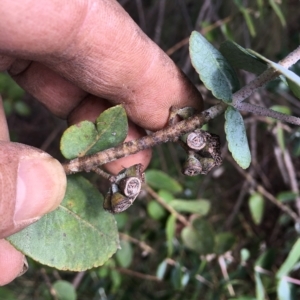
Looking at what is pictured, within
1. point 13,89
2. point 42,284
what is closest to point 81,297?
point 42,284

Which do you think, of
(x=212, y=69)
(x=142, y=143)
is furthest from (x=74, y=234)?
(x=212, y=69)

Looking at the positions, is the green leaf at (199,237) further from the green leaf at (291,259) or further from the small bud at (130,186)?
the small bud at (130,186)

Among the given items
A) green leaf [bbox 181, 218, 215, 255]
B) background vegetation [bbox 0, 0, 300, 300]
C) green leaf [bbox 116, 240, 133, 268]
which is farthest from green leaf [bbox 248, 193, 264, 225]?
green leaf [bbox 116, 240, 133, 268]

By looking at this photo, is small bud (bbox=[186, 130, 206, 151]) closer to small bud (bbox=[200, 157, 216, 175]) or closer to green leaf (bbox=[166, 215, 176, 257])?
small bud (bbox=[200, 157, 216, 175])

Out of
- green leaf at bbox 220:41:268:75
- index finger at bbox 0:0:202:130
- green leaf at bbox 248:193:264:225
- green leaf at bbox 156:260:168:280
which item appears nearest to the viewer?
index finger at bbox 0:0:202:130

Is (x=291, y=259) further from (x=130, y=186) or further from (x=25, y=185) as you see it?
(x=25, y=185)

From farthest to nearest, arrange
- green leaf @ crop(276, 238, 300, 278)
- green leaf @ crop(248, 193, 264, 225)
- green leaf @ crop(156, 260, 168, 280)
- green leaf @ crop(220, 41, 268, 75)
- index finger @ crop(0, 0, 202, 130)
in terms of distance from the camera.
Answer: green leaf @ crop(248, 193, 264, 225)
green leaf @ crop(156, 260, 168, 280)
green leaf @ crop(276, 238, 300, 278)
green leaf @ crop(220, 41, 268, 75)
index finger @ crop(0, 0, 202, 130)

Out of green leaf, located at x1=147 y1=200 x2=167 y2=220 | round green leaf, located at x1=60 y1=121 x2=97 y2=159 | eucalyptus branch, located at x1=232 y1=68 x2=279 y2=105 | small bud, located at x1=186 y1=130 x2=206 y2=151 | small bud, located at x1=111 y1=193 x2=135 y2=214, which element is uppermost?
eucalyptus branch, located at x1=232 y1=68 x2=279 y2=105
